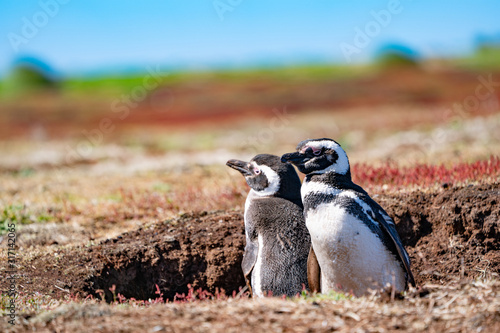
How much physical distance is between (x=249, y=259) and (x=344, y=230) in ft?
4.74

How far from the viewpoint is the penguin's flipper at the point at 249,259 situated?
598 cm

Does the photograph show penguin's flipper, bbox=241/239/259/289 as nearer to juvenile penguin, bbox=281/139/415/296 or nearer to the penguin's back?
the penguin's back

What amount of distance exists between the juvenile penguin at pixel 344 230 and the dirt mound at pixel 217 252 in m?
1.03

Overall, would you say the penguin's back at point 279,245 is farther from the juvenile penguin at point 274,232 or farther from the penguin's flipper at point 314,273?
the penguin's flipper at point 314,273

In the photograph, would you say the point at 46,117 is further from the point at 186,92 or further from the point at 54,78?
the point at 54,78

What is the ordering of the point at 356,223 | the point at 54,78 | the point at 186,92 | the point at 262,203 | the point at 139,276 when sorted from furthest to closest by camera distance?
the point at 54,78
the point at 186,92
the point at 139,276
the point at 262,203
the point at 356,223

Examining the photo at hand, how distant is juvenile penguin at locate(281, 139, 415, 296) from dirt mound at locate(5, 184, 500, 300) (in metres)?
1.03

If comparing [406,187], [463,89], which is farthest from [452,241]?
[463,89]

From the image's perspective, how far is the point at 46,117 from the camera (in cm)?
4862

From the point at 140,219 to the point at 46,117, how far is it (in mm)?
43814

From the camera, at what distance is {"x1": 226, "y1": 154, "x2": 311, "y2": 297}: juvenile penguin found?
5.74m

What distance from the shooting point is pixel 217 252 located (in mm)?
6773

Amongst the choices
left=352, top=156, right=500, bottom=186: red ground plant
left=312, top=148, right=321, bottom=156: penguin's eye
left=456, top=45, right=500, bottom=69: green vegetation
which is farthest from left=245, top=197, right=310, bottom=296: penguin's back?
left=456, top=45, right=500, bottom=69: green vegetation

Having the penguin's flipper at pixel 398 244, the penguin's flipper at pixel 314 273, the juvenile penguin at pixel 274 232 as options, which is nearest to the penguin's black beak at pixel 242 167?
the juvenile penguin at pixel 274 232
